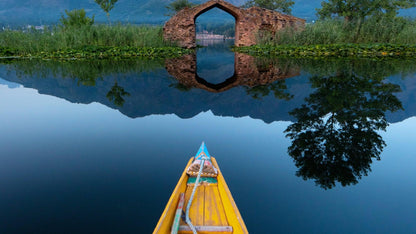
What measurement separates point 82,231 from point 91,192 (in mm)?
838

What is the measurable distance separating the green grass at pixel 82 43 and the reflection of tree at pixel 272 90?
1166 centimetres

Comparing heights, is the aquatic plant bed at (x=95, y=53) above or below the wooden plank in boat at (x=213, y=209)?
above

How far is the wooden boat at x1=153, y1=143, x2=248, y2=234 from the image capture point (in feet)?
9.21

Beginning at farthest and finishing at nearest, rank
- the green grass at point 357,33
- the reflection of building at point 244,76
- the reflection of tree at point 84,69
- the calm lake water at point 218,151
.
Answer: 1. the green grass at point 357,33
2. the reflection of tree at point 84,69
3. the reflection of building at point 244,76
4. the calm lake water at point 218,151

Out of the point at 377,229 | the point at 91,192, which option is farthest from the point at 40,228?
the point at 377,229

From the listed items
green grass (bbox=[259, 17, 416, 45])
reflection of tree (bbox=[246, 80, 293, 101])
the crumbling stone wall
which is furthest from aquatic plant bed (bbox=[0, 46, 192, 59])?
green grass (bbox=[259, 17, 416, 45])

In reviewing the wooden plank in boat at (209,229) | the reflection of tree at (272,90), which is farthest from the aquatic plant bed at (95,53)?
the wooden plank in boat at (209,229)

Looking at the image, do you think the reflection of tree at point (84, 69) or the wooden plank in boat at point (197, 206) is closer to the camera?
the wooden plank in boat at point (197, 206)

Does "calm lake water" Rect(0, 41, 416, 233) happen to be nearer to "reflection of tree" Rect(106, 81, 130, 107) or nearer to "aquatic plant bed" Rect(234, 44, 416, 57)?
→ "reflection of tree" Rect(106, 81, 130, 107)

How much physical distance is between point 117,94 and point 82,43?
42.1ft

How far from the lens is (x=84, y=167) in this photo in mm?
4598

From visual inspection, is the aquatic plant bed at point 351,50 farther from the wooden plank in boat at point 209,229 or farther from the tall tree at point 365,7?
the wooden plank in boat at point 209,229

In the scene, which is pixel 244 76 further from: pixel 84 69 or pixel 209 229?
pixel 209 229

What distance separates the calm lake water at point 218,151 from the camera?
3.46 m
